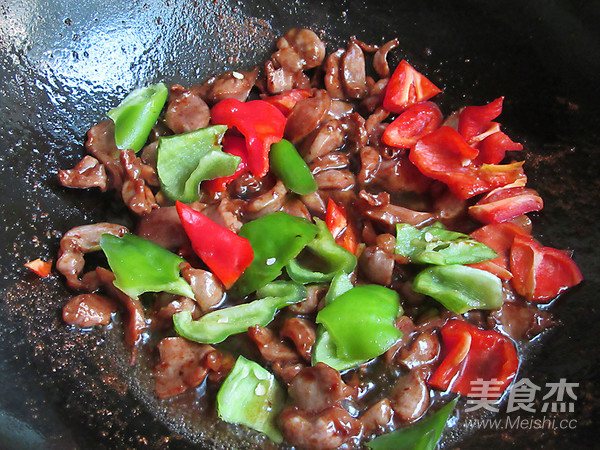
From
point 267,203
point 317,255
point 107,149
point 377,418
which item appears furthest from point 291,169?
point 377,418

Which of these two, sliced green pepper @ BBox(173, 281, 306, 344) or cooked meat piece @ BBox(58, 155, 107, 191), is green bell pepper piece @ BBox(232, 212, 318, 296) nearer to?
sliced green pepper @ BBox(173, 281, 306, 344)

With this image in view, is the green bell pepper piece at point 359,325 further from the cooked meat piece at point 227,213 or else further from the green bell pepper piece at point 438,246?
the cooked meat piece at point 227,213

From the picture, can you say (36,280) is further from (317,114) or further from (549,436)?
(549,436)

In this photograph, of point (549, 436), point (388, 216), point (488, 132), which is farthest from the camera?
point (488, 132)

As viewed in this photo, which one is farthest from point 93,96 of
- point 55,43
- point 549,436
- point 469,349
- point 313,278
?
point 549,436

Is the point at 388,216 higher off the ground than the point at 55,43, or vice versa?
the point at 55,43

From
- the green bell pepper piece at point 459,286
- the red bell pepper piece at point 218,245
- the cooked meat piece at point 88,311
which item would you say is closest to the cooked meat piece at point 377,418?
the green bell pepper piece at point 459,286
